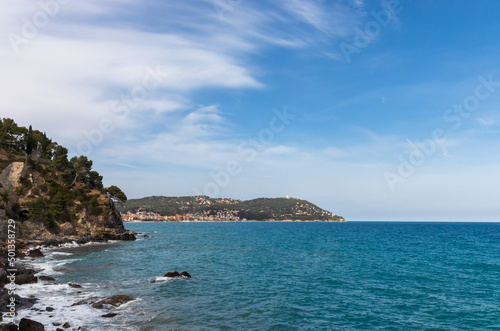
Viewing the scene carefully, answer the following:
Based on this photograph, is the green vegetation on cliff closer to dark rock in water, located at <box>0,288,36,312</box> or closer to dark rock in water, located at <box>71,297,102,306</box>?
dark rock in water, located at <box>0,288,36,312</box>

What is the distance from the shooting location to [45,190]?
273 feet

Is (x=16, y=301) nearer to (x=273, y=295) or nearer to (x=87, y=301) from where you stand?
(x=87, y=301)

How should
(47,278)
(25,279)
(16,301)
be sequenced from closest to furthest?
(16,301)
(25,279)
(47,278)

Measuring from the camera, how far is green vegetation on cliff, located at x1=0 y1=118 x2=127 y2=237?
74.4 metres

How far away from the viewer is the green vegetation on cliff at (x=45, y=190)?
74438mm

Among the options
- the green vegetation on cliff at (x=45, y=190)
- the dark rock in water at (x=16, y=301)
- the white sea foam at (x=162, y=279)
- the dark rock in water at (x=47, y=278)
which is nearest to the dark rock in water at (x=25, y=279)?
the dark rock in water at (x=47, y=278)

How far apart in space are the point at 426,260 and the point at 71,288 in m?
60.4

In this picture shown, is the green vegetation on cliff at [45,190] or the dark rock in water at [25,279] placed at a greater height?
the green vegetation on cliff at [45,190]

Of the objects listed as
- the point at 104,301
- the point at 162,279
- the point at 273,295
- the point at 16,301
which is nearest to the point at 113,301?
the point at 104,301

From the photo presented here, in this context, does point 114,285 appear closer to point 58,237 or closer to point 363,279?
point 363,279

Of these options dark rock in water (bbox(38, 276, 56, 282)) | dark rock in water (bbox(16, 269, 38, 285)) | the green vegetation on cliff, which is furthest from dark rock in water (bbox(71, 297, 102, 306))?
the green vegetation on cliff

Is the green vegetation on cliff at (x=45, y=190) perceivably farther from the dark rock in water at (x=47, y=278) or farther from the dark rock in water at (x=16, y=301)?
the dark rock in water at (x=16, y=301)

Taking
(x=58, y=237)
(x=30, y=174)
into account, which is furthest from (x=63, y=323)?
(x=30, y=174)

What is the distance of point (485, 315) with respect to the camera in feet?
88.3
